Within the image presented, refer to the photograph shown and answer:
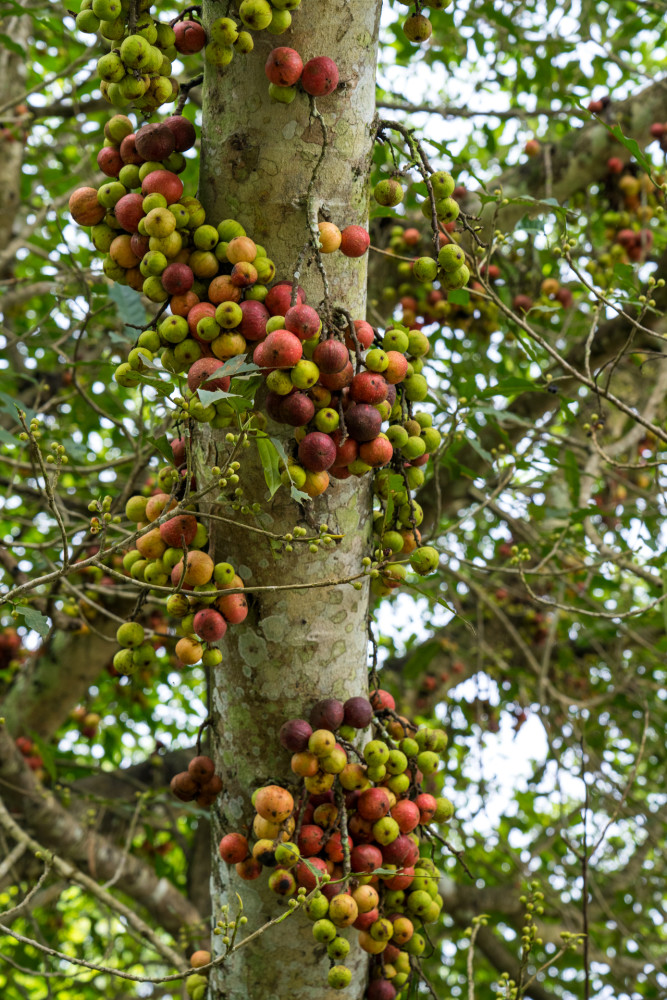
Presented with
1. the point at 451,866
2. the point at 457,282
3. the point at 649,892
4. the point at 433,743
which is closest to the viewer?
the point at 457,282

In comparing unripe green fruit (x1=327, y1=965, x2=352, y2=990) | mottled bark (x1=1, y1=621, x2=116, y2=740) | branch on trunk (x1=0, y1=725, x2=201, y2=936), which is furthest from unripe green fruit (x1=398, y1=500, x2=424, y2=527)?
mottled bark (x1=1, y1=621, x2=116, y2=740)

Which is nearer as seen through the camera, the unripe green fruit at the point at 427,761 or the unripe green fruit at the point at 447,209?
the unripe green fruit at the point at 447,209

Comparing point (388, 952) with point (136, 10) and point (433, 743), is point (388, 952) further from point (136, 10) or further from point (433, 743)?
point (136, 10)

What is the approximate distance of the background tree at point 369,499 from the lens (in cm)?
159

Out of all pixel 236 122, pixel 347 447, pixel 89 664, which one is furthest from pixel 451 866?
pixel 236 122

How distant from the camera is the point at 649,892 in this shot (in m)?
4.65

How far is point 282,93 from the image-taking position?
1445mm

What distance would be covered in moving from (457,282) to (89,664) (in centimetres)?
265

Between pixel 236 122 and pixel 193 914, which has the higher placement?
pixel 236 122

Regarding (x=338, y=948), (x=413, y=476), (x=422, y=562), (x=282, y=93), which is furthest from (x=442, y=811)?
(x=282, y=93)

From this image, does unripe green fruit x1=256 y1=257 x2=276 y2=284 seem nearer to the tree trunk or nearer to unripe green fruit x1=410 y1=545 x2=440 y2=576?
the tree trunk

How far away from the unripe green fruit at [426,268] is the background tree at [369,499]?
0.47ft

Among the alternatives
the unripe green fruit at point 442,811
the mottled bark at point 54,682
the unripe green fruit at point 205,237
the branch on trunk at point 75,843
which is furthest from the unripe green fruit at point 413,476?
the mottled bark at point 54,682

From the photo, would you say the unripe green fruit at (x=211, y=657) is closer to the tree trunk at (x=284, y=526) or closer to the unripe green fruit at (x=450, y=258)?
the tree trunk at (x=284, y=526)
